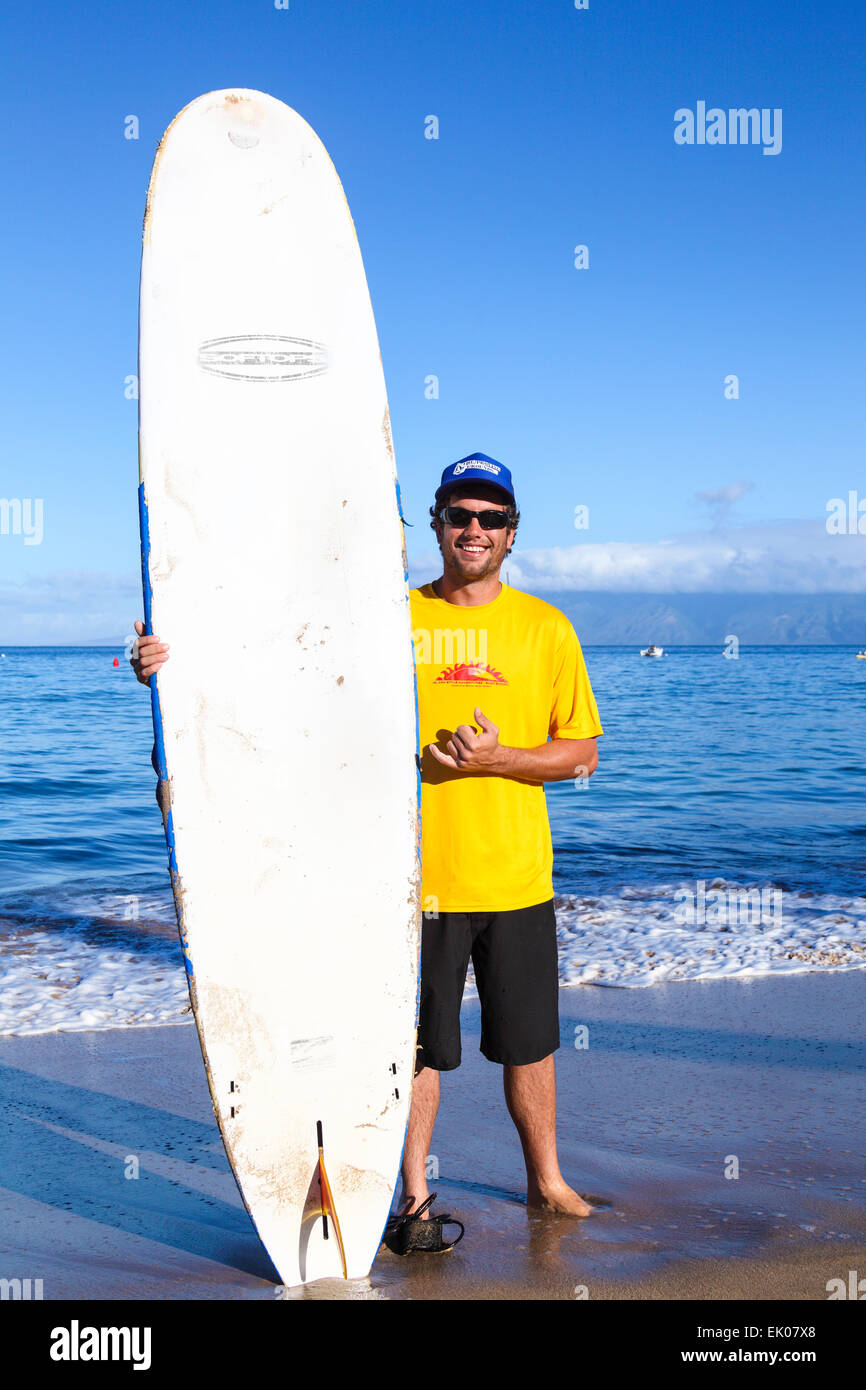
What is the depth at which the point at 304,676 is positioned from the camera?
2.83 metres

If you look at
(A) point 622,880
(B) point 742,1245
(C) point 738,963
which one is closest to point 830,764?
(A) point 622,880

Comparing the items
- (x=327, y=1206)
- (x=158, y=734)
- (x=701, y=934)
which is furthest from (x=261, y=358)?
(x=701, y=934)

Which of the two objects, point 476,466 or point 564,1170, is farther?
point 564,1170

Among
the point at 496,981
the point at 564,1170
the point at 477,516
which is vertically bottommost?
the point at 564,1170

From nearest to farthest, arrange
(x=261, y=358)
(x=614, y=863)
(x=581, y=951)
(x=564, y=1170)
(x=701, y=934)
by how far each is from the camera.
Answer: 1. (x=261, y=358)
2. (x=564, y=1170)
3. (x=581, y=951)
4. (x=701, y=934)
5. (x=614, y=863)

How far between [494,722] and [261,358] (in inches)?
49.1

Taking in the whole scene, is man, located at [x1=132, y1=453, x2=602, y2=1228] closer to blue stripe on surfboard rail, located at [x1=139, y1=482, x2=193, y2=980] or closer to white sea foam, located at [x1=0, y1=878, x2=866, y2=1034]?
blue stripe on surfboard rail, located at [x1=139, y1=482, x2=193, y2=980]

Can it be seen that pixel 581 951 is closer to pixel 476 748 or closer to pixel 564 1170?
pixel 564 1170

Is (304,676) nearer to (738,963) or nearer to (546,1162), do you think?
(546,1162)

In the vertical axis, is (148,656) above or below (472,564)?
below

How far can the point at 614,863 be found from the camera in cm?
924

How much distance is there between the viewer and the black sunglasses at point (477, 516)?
2.71 meters

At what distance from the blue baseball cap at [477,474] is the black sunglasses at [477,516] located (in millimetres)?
63
